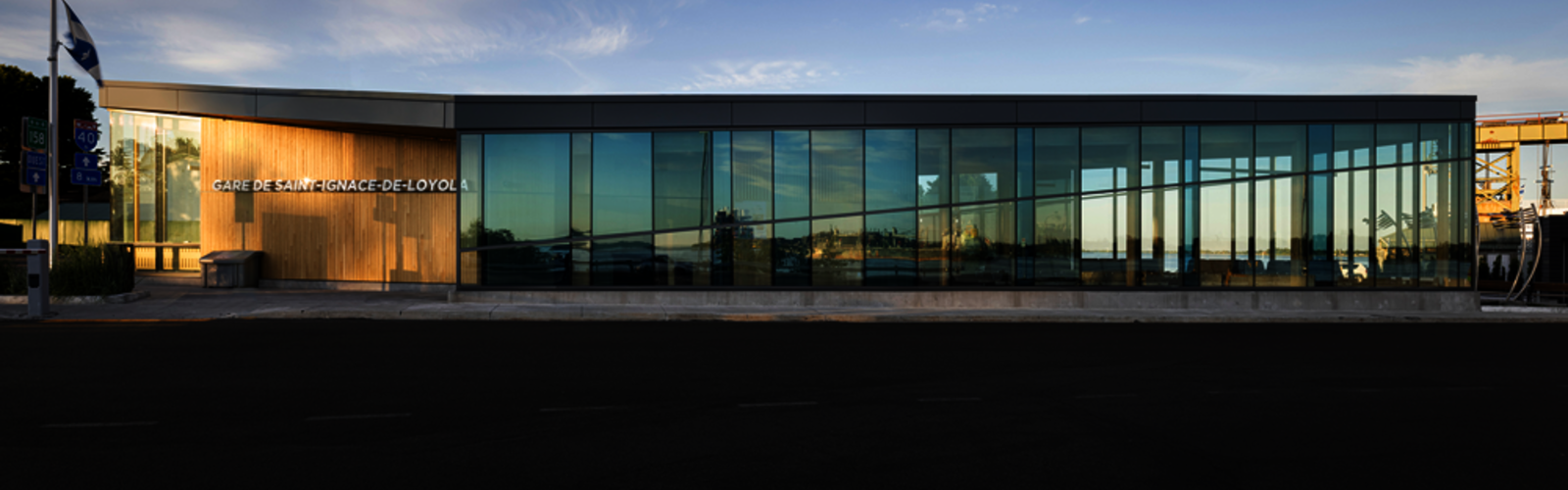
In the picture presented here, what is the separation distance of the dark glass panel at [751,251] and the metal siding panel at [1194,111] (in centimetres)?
956

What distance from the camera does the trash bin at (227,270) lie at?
68.8 ft

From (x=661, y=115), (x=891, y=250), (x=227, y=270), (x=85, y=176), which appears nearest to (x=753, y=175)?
(x=661, y=115)

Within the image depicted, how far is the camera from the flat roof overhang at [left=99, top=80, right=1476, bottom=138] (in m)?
19.1

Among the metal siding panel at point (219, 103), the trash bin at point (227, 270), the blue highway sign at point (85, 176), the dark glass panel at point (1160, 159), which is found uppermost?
the metal siding panel at point (219, 103)

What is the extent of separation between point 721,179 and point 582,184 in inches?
130

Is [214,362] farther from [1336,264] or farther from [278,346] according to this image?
[1336,264]

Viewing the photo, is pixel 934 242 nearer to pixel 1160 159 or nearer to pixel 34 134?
pixel 1160 159

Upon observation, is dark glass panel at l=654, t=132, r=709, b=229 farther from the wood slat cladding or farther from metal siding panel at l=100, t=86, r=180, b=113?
metal siding panel at l=100, t=86, r=180, b=113

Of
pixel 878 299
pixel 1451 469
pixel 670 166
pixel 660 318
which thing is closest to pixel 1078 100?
pixel 878 299

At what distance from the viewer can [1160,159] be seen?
64.4 ft

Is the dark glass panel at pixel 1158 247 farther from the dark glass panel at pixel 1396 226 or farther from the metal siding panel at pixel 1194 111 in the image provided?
the dark glass panel at pixel 1396 226

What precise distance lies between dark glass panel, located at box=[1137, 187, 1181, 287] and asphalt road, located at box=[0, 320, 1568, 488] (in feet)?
26.5

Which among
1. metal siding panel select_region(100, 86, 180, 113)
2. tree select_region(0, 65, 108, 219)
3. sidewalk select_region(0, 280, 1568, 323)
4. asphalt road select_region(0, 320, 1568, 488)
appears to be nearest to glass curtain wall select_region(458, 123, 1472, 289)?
sidewalk select_region(0, 280, 1568, 323)

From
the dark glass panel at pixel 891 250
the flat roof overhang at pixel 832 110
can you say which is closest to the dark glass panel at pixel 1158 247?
the flat roof overhang at pixel 832 110
